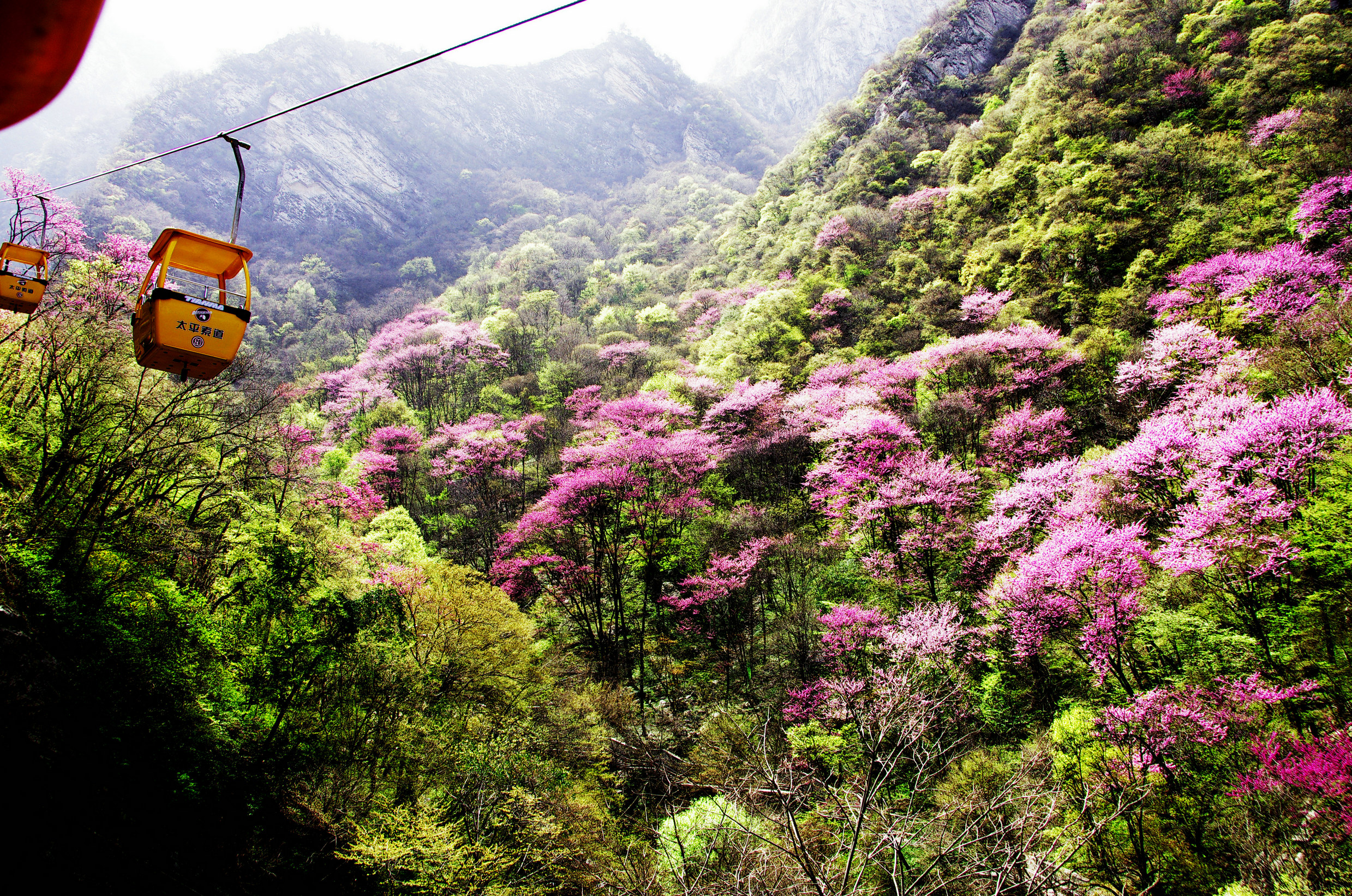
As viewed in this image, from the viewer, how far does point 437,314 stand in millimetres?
31875

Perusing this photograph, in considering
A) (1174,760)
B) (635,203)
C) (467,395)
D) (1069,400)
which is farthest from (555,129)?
(1174,760)

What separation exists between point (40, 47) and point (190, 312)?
4527 millimetres

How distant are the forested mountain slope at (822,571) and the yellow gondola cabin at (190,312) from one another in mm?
5626

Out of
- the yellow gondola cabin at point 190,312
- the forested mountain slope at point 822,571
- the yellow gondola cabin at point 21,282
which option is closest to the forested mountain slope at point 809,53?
the forested mountain slope at point 822,571

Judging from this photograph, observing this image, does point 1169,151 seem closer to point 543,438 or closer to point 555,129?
point 543,438

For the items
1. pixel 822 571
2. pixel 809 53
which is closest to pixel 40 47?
pixel 822 571

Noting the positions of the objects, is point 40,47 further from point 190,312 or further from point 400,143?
point 400,143

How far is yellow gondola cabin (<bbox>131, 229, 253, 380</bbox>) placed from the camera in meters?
3.92

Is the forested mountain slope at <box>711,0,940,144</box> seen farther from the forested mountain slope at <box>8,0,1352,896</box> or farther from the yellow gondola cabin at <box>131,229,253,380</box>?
the yellow gondola cabin at <box>131,229,253,380</box>

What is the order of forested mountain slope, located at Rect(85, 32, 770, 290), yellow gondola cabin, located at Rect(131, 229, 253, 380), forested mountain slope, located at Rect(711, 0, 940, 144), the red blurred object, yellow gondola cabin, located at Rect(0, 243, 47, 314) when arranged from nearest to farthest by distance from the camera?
the red blurred object → yellow gondola cabin, located at Rect(131, 229, 253, 380) → yellow gondola cabin, located at Rect(0, 243, 47, 314) → forested mountain slope, located at Rect(85, 32, 770, 290) → forested mountain slope, located at Rect(711, 0, 940, 144)

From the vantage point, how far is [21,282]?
557 cm

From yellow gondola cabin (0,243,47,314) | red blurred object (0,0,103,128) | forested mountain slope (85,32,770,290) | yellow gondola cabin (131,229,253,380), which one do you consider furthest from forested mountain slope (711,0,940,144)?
red blurred object (0,0,103,128)

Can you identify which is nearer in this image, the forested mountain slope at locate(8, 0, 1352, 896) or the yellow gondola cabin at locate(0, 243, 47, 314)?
the yellow gondola cabin at locate(0, 243, 47, 314)

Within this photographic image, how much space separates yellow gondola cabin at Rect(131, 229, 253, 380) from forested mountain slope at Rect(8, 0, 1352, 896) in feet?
18.5
